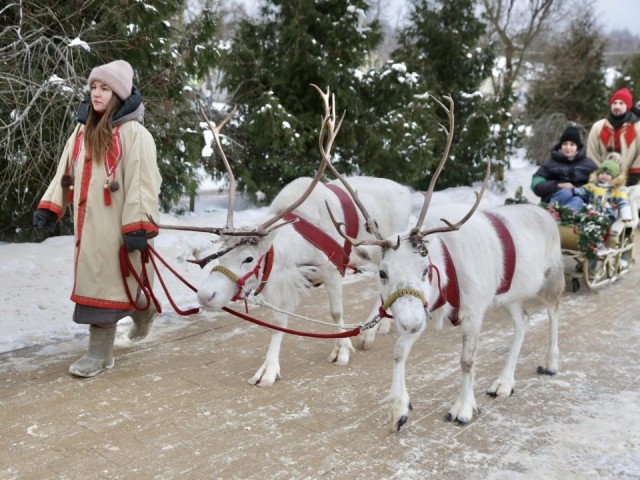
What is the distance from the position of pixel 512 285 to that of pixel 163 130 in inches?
207

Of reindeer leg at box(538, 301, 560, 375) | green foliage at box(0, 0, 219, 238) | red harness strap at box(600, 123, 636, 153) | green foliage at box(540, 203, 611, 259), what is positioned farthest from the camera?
red harness strap at box(600, 123, 636, 153)

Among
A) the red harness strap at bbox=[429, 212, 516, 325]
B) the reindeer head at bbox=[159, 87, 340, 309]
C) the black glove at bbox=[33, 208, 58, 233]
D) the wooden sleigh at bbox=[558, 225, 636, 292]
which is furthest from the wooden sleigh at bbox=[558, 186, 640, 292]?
the black glove at bbox=[33, 208, 58, 233]

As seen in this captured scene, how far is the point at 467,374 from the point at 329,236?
4.99 ft

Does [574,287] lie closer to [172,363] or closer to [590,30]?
[172,363]

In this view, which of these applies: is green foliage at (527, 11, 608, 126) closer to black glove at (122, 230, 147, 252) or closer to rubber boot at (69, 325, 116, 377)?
black glove at (122, 230, 147, 252)

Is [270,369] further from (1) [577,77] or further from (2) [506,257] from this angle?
(1) [577,77]

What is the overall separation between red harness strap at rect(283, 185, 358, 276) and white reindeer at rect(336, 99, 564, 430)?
3.00 feet

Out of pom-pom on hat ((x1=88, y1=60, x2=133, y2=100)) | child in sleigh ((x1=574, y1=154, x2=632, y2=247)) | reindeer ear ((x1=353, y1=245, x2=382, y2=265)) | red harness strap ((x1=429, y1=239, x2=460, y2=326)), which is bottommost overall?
red harness strap ((x1=429, y1=239, x2=460, y2=326))

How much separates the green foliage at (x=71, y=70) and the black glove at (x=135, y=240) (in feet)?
8.06

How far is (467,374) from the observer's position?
4.07m

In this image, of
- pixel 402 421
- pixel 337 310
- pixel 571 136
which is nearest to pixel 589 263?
pixel 571 136

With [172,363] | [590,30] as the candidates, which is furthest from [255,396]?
[590,30]

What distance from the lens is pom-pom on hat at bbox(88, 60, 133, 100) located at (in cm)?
441

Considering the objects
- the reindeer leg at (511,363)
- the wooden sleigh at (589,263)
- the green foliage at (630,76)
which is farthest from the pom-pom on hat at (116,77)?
the green foliage at (630,76)
